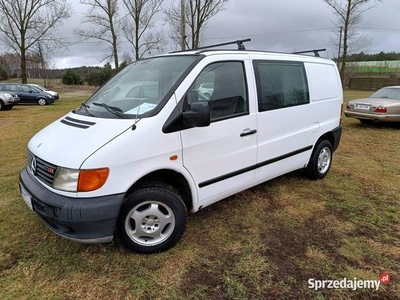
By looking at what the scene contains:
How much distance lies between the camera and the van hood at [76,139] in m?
2.27

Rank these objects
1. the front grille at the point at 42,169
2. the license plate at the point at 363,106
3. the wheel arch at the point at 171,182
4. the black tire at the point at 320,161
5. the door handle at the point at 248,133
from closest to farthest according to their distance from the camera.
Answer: the front grille at the point at 42,169 < the wheel arch at the point at 171,182 < the door handle at the point at 248,133 < the black tire at the point at 320,161 < the license plate at the point at 363,106

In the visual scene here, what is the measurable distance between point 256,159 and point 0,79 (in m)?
50.0

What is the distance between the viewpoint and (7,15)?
23.7 meters

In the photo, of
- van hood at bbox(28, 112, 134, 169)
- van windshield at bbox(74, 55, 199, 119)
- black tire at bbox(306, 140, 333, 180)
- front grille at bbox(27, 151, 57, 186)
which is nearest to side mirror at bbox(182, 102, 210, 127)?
van windshield at bbox(74, 55, 199, 119)

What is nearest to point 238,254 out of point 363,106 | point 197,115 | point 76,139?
point 197,115

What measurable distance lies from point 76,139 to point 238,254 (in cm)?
180

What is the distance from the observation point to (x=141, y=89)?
9.77 ft

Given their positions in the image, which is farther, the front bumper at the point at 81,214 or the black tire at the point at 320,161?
the black tire at the point at 320,161

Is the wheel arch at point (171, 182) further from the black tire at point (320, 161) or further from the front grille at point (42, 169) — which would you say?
the black tire at point (320, 161)

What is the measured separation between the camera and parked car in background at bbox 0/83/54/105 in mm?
17141

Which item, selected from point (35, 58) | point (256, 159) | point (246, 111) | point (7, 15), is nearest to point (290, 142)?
point (256, 159)

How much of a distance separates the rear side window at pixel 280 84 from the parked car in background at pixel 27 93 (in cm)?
1776

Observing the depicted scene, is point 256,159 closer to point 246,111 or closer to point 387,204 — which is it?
point 246,111

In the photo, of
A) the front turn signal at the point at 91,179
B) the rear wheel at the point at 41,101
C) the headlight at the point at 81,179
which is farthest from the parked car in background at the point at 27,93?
the front turn signal at the point at 91,179
